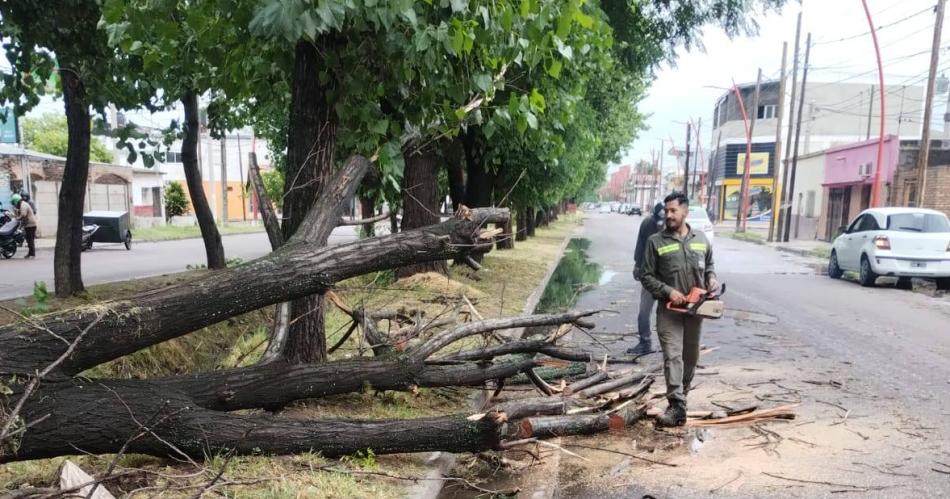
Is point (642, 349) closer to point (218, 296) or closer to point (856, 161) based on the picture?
point (218, 296)

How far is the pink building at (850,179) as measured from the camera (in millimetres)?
26641

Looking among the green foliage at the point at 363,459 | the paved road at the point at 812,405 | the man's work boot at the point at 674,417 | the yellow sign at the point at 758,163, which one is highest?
the yellow sign at the point at 758,163

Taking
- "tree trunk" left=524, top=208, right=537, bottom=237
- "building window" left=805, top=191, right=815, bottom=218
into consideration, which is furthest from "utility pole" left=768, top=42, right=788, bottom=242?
"tree trunk" left=524, top=208, right=537, bottom=237

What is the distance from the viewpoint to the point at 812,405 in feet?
18.9

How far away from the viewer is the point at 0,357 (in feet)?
9.91

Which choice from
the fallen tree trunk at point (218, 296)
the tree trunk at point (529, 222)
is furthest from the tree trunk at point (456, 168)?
the tree trunk at point (529, 222)

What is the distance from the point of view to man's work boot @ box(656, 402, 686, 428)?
5.20 meters

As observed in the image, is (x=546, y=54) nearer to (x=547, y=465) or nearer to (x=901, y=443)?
(x=547, y=465)

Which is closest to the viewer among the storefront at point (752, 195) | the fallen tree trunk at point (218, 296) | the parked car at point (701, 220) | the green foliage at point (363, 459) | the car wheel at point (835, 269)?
the fallen tree trunk at point (218, 296)

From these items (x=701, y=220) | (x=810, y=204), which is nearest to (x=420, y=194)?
(x=701, y=220)

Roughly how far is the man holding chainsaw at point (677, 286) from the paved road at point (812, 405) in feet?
1.24

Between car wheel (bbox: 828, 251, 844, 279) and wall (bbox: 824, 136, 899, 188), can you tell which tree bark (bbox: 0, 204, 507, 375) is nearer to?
car wheel (bbox: 828, 251, 844, 279)

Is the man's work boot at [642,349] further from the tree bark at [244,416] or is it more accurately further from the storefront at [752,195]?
the storefront at [752,195]

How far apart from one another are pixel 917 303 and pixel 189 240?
81.7 feet
